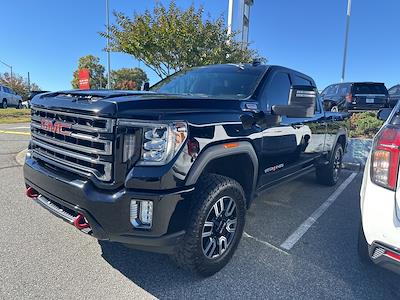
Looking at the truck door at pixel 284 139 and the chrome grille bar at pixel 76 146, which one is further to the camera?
the truck door at pixel 284 139

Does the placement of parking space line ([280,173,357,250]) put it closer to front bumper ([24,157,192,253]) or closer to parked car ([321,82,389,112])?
front bumper ([24,157,192,253])

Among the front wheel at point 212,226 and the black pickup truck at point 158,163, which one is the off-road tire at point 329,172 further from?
the front wheel at point 212,226

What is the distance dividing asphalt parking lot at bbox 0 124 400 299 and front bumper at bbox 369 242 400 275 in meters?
0.46

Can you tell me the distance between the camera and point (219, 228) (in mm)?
2742

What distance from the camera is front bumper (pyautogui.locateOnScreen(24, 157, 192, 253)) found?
2154mm

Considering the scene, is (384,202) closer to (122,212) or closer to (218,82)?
(122,212)

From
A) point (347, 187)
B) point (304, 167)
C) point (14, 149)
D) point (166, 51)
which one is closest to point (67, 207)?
point (304, 167)

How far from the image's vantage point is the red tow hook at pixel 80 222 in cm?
231

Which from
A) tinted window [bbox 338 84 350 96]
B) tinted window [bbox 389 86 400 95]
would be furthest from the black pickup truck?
tinted window [bbox 389 86 400 95]

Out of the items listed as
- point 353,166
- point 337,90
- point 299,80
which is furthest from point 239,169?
point 337,90

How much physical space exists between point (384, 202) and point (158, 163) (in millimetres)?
1566

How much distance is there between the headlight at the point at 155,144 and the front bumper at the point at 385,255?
1.56 metres

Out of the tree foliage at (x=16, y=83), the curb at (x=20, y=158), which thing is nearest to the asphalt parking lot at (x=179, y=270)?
the curb at (x=20, y=158)

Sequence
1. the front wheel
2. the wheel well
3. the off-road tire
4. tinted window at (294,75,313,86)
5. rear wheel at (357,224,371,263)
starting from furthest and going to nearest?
the off-road tire → tinted window at (294,75,313,86) → the wheel well → rear wheel at (357,224,371,263) → the front wheel
